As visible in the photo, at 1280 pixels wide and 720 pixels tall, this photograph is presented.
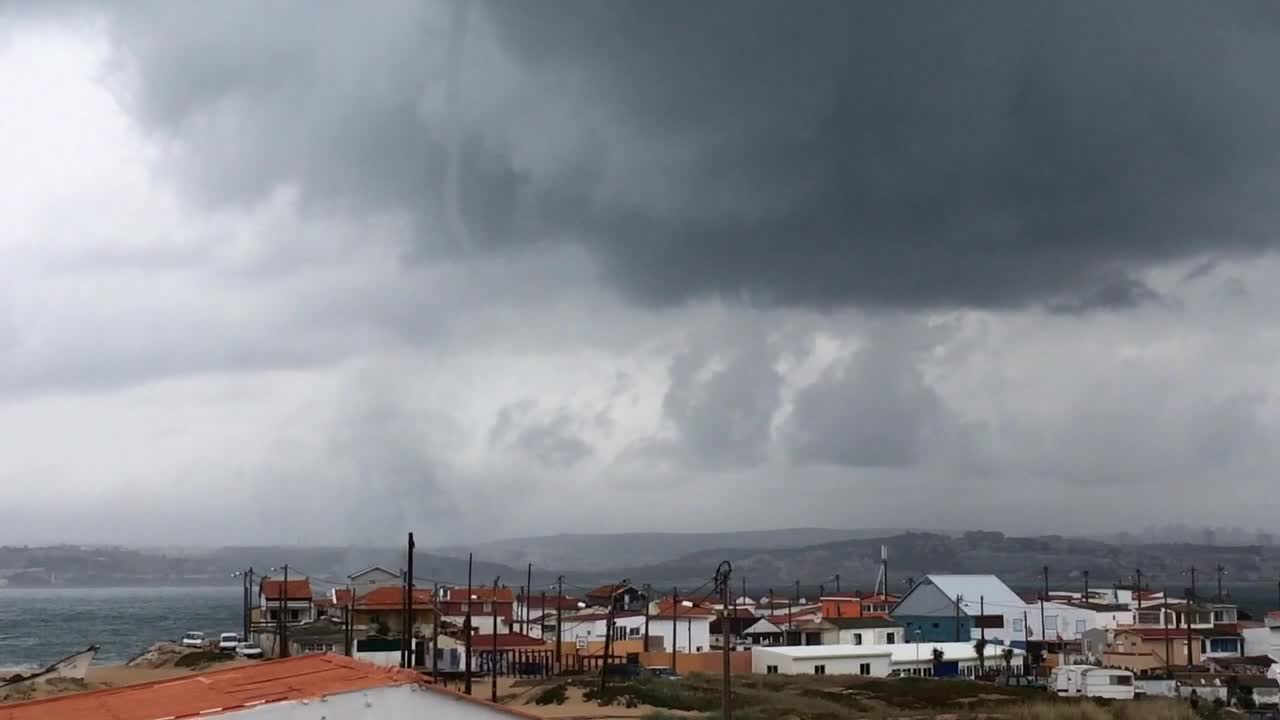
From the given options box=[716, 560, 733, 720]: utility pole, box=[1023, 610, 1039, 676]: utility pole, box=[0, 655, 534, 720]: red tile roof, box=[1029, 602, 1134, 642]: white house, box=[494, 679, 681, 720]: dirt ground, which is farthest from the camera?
box=[1029, 602, 1134, 642]: white house

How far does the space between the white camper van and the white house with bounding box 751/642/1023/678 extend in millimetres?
15721

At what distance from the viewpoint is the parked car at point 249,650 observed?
270 feet

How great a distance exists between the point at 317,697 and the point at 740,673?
57.9m

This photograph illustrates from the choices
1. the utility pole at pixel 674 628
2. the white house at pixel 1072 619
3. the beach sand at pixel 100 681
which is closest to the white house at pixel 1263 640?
the white house at pixel 1072 619

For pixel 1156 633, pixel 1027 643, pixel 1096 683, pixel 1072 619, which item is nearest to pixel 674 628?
pixel 1027 643

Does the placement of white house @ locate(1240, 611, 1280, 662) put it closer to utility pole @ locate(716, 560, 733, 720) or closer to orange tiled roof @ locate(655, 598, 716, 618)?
orange tiled roof @ locate(655, 598, 716, 618)

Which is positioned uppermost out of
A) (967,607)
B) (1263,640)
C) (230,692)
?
(230,692)

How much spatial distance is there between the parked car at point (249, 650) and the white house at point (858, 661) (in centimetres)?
3195

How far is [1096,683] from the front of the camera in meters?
58.5

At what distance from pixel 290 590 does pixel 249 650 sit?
46.9 feet

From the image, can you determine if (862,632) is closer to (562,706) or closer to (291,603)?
(291,603)

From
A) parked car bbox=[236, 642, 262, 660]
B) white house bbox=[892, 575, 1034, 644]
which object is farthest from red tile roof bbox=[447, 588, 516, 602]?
white house bbox=[892, 575, 1034, 644]

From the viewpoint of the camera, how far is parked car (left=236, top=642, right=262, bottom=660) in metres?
82.3

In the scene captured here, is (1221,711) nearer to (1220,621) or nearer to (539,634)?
(1220,621)
